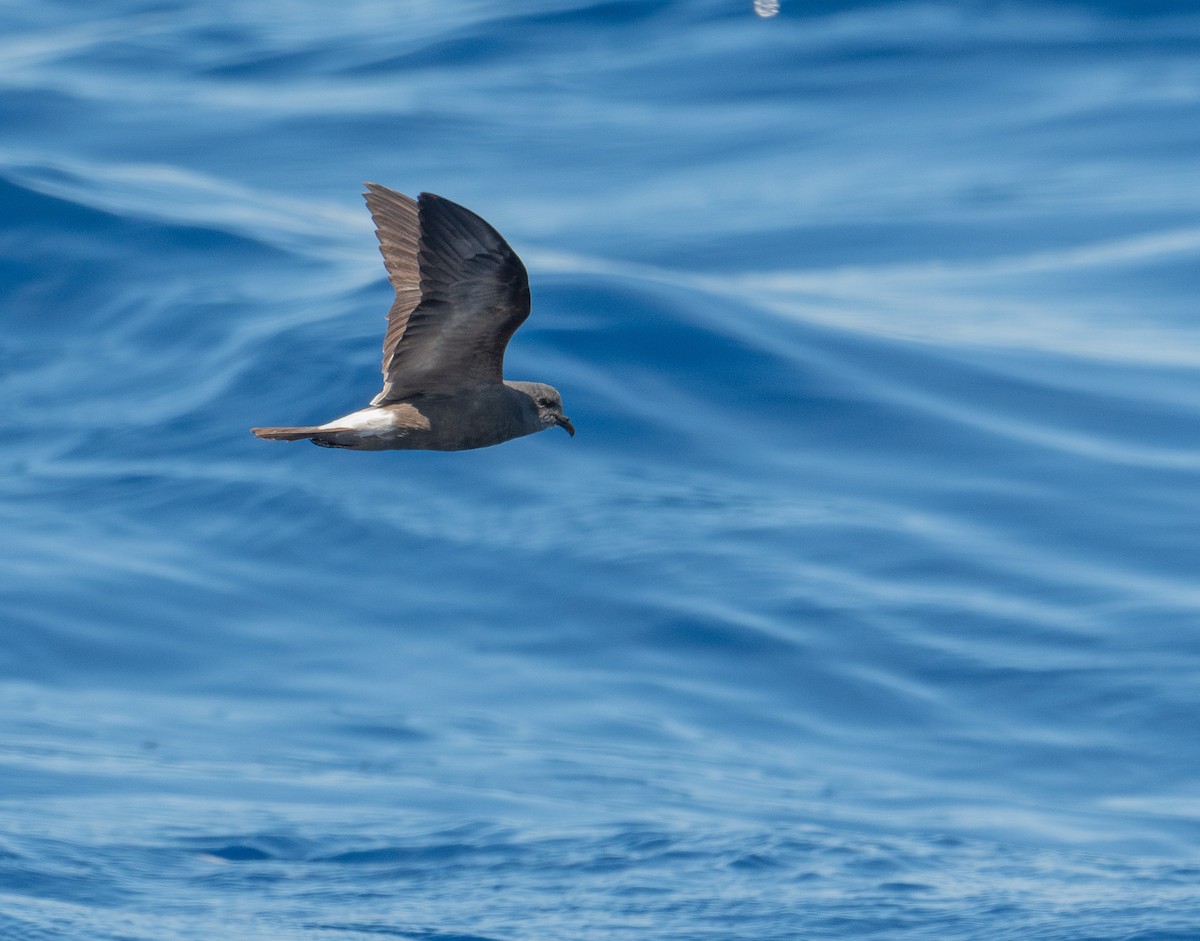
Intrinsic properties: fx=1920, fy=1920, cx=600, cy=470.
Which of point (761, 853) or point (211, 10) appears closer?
point (761, 853)

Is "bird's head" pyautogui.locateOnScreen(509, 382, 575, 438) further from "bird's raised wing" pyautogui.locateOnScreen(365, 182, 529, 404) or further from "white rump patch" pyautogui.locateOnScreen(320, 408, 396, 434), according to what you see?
"white rump patch" pyautogui.locateOnScreen(320, 408, 396, 434)

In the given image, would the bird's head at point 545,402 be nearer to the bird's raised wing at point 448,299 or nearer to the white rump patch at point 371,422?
the bird's raised wing at point 448,299

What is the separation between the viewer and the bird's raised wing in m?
8.16

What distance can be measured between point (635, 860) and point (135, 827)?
11.4 m

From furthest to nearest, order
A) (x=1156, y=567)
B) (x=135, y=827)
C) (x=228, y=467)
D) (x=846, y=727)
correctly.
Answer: (x=135, y=827) < (x=228, y=467) < (x=846, y=727) < (x=1156, y=567)

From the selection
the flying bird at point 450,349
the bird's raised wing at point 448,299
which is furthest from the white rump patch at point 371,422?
the bird's raised wing at point 448,299

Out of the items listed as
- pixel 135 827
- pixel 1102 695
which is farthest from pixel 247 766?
pixel 1102 695

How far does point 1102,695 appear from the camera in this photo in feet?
113

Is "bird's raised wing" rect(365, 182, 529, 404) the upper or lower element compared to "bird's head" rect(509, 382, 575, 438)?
upper

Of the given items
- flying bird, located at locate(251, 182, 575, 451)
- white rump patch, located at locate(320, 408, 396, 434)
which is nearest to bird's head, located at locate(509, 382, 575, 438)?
flying bird, located at locate(251, 182, 575, 451)

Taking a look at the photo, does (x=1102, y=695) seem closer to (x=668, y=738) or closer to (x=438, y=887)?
(x=668, y=738)

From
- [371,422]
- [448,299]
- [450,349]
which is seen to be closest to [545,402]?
[450,349]

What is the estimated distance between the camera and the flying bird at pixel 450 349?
8.17m

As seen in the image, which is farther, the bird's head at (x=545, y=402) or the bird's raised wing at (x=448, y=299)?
the bird's head at (x=545, y=402)
